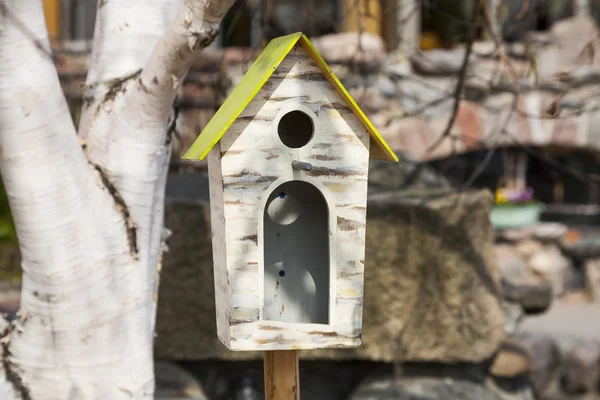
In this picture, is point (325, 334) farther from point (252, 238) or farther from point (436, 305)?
point (436, 305)

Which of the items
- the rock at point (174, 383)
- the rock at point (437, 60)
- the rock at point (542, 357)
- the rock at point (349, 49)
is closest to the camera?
the rock at point (174, 383)

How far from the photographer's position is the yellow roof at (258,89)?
1.59 m

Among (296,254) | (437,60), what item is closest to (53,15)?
(437,60)

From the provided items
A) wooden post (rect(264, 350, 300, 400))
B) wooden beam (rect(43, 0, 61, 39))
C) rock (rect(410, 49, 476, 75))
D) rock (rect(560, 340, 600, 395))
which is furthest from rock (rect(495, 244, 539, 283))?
wooden post (rect(264, 350, 300, 400))

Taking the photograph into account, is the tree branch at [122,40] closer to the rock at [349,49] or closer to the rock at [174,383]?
the rock at [174,383]

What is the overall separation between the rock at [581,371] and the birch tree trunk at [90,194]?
370cm

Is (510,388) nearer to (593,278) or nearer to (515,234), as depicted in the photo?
(515,234)

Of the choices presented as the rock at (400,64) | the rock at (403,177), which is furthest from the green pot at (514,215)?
the rock at (403,177)

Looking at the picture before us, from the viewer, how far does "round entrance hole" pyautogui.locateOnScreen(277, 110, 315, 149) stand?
1775 mm

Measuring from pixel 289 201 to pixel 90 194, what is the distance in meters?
0.47

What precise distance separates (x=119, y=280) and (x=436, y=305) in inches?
70.4

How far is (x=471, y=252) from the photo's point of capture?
324 cm

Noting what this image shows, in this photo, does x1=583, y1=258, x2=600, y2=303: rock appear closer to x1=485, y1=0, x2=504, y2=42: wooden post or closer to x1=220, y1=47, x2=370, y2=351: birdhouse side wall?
x1=485, y1=0, x2=504, y2=42: wooden post

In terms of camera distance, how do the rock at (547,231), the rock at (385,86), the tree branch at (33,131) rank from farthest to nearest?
the rock at (547,231) → the rock at (385,86) → the tree branch at (33,131)
